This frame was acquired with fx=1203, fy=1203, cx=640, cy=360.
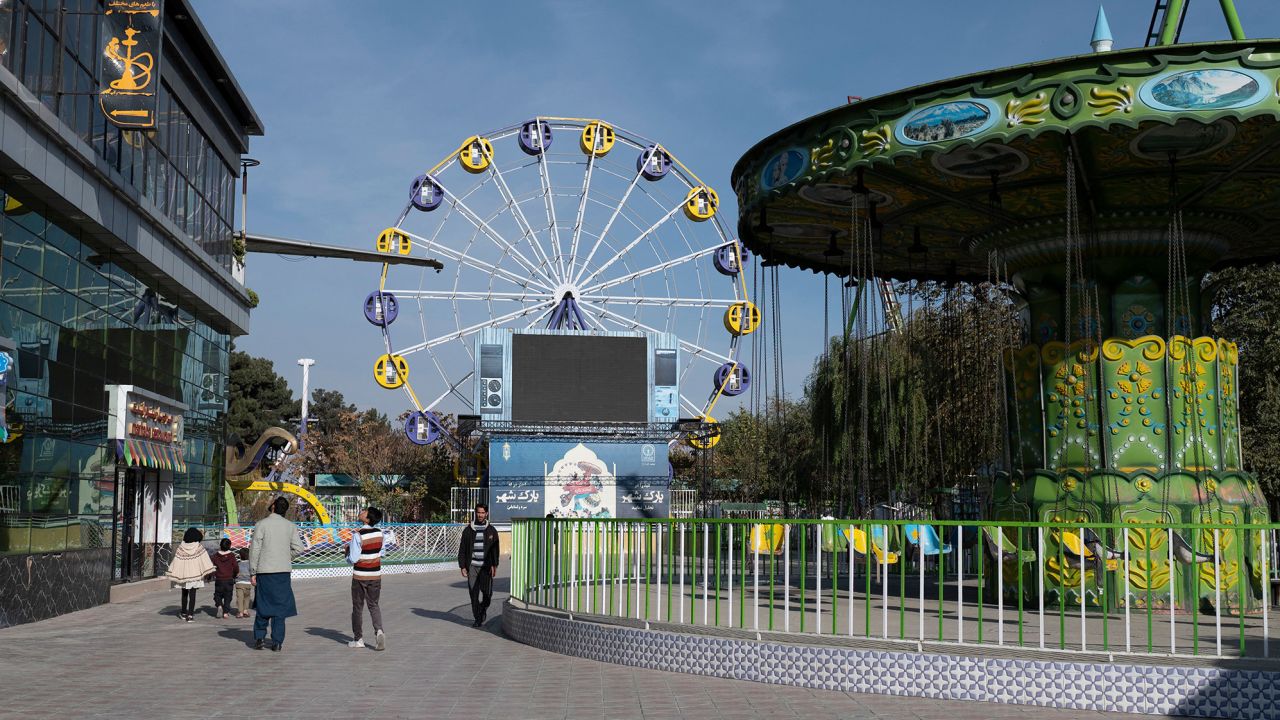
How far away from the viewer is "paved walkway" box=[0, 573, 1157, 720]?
29.6 feet

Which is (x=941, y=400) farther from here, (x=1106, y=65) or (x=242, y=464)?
(x=1106, y=65)

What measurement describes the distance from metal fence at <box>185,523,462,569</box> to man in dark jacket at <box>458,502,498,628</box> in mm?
11026

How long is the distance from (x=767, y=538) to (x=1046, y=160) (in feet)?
17.9

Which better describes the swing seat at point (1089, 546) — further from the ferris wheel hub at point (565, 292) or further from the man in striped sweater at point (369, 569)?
the ferris wheel hub at point (565, 292)

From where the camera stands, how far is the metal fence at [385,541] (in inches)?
1129

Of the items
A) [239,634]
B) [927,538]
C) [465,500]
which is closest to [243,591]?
[239,634]

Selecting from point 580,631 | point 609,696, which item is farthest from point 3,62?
point 609,696

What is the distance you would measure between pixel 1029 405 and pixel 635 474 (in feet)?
113

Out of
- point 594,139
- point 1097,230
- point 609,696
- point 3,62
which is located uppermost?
point 594,139

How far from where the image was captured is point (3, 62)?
14.4m

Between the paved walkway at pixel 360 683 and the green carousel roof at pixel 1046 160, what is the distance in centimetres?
578

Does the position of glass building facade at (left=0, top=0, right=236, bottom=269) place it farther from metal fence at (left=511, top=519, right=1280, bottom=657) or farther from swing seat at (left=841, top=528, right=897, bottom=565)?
swing seat at (left=841, top=528, right=897, bottom=565)

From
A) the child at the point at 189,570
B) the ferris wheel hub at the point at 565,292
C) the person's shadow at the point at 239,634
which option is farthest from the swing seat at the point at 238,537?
the ferris wheel hub at the point at 565,292

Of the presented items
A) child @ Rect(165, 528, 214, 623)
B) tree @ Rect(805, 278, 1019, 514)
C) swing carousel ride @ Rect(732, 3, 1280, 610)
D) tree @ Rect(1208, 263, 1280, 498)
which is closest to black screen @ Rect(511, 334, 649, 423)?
tree @ Rect(805, 278, 1019, 514)
